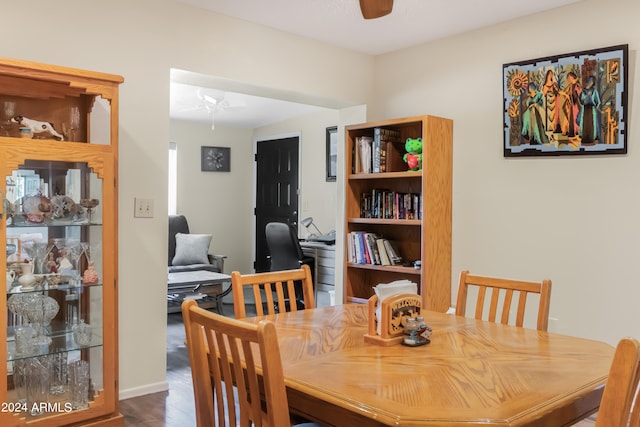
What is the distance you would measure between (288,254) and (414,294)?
3.63 metres

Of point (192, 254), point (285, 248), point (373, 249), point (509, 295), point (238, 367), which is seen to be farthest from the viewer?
point (192, 254)

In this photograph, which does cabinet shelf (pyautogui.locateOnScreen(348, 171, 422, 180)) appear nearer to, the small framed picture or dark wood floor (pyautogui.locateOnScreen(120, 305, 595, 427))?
dark wood floor (pyautogui.locateOnScreen(120, 305, 595, 427))

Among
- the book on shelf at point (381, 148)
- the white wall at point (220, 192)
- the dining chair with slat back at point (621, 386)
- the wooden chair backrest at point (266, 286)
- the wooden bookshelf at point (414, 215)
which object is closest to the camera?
the dining chair with slat back at point (621, 386)

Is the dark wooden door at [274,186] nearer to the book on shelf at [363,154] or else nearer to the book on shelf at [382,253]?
the book on shelf at [363,154]

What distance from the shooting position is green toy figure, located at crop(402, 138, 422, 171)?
379cm

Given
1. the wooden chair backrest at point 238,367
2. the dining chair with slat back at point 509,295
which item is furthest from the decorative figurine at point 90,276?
the dining chair with slat back at point 509,295

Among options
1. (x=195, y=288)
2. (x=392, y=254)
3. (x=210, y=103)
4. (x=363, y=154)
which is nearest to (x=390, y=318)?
(x=392, y=254)

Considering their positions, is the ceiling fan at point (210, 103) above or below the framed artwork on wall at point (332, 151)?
above

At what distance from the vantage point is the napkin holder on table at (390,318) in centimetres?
178

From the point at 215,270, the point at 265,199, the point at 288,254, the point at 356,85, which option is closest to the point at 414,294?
the point at 356,85

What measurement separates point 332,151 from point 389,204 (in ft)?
7.35

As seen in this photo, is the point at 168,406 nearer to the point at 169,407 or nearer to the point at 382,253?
the point at 169,407

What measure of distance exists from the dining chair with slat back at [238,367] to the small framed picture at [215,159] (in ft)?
18.5

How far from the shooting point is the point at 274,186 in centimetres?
699
